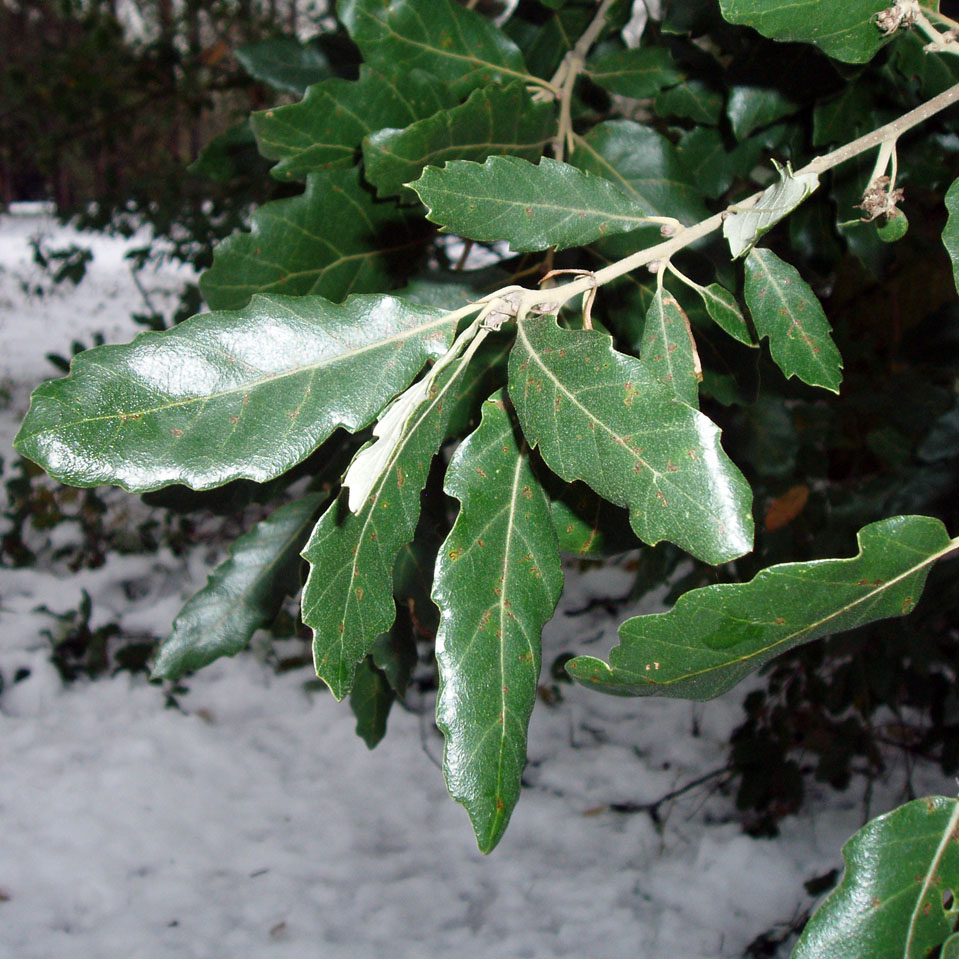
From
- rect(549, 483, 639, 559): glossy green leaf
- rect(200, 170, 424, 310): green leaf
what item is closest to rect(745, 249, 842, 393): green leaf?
rect(549, 483, 639, 559): glossy green leaf

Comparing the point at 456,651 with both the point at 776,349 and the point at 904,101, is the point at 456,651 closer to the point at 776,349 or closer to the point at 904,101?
the point at 776,349

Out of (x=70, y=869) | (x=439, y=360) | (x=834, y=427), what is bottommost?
(x=70, y=869)

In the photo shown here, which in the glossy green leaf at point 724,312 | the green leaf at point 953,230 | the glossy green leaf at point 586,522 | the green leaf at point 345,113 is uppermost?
the green leaf at point 345,113

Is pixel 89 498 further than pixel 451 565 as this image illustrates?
Yes

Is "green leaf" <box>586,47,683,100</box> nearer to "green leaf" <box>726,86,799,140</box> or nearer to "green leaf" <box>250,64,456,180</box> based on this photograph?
"green leaf" <box>726,86,799,140</box>

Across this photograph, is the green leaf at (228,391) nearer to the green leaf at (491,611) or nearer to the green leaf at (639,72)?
the green leaf at (491,611)

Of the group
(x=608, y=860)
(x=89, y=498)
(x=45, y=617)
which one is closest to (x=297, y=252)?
(x=608, y=860)

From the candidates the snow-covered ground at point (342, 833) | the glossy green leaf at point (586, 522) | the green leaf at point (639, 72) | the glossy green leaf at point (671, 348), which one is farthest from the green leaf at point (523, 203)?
the snow-covered ground at point (342, 833)
